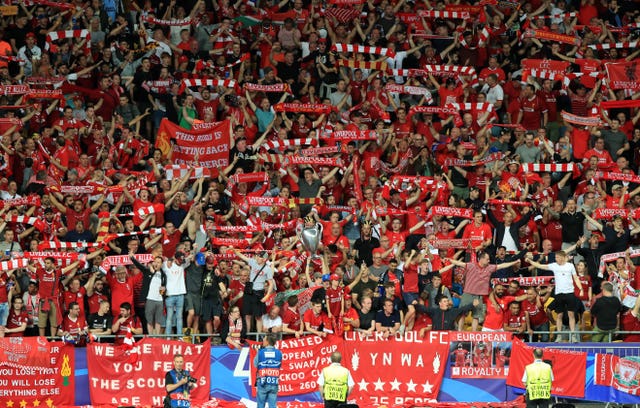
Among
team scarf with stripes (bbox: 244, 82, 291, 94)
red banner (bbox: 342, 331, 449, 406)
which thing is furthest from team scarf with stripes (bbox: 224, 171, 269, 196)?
red banner (bbox: 342, 331, 449, 406)

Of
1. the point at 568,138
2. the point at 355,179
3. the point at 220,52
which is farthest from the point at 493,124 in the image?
the point at 220,52

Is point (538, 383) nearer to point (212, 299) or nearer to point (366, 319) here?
point (366, 319)

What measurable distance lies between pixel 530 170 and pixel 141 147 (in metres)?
8.65

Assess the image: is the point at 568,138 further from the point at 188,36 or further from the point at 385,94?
the point at 188,36

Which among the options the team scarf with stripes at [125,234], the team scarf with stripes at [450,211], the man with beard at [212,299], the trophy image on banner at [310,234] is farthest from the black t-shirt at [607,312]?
the team scarf with stripes at [125,234]

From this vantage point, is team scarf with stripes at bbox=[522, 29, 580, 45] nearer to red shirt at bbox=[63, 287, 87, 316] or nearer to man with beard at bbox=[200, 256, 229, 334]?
man with beard at bbox=[200, 256, 229, 334]

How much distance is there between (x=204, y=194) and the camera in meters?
28.1

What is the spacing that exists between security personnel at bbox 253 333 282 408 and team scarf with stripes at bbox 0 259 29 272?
216 inches

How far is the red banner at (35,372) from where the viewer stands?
907 inches

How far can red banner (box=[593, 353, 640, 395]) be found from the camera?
22.5 metres

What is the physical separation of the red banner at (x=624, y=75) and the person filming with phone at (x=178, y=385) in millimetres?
14407

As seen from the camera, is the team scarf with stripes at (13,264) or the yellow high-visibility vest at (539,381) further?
the team scarf with stripes at (13,264)

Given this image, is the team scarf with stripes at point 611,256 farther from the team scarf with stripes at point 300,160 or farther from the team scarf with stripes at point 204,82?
the team scarf with stripes at point 204,82

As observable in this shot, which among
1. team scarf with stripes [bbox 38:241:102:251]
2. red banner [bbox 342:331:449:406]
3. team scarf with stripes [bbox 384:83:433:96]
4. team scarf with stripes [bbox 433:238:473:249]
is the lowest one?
red banner [bbox 342:331:449:406]
